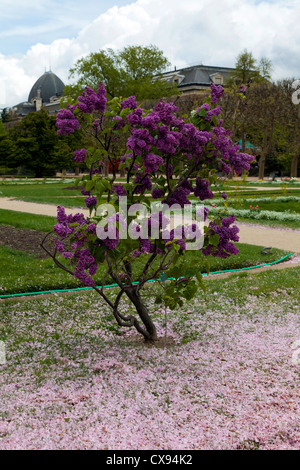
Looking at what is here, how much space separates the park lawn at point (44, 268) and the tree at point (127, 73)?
4421 centimetres

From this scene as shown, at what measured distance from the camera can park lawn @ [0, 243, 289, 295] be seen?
639 cm

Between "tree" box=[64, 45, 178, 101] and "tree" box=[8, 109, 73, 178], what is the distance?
30.8ft

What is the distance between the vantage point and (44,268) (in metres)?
7.33

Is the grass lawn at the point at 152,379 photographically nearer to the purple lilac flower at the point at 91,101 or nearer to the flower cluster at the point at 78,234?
the flower cluster at the point at 78,234

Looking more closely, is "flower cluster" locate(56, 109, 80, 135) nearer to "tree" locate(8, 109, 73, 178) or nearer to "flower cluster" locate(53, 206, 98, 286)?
"flower cluster" locate(53, 206, 98, 286)

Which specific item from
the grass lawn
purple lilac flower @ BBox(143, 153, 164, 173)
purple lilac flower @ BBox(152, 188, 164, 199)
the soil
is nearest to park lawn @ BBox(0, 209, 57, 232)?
the soil

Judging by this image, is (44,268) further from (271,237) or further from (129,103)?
(271,237)

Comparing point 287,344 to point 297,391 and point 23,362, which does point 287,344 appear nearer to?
point 297,391

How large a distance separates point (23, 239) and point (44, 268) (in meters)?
2.56

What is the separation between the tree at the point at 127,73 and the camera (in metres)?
51.7

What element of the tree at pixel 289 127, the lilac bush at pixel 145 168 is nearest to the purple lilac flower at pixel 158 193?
the lilac bush at pixel 145 168

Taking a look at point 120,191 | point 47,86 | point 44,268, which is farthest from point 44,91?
point 120,191

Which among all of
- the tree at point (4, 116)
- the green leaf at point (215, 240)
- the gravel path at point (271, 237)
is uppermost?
the tree at point (4, 116)

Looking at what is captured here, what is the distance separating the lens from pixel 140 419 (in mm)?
3158
